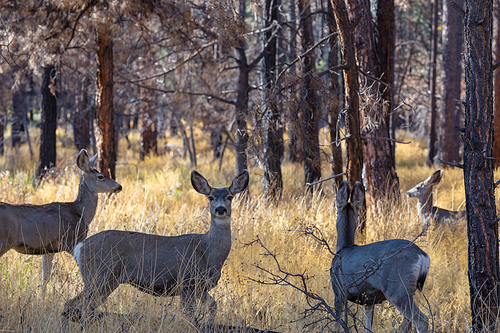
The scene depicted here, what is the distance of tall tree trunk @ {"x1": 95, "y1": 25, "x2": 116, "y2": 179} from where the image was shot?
9.46 meters

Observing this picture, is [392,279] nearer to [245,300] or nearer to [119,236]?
[245,300]

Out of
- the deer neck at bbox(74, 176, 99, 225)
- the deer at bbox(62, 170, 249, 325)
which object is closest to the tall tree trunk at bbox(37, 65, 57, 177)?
the deer neck at bbox(74, 176, 99, 225)

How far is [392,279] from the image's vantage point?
3.64 m

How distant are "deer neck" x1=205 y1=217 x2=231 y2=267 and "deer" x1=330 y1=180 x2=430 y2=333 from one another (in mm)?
969

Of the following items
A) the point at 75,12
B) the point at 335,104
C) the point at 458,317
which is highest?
the point at 75,12

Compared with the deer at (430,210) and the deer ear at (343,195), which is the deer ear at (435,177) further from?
the deer ear at (343,195)

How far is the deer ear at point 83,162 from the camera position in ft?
19.5

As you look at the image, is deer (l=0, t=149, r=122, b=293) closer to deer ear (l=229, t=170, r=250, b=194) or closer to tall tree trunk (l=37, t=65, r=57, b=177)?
deer ear (l=229, t=170, r=250, b=194)

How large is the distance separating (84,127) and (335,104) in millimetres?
14371

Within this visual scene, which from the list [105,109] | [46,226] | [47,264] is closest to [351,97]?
[46,226]

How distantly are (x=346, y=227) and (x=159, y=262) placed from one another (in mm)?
1661

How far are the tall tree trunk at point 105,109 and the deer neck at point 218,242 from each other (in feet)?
18.5

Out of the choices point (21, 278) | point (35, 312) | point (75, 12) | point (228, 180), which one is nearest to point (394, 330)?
point (35, 312)

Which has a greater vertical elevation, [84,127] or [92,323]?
[84,127]
